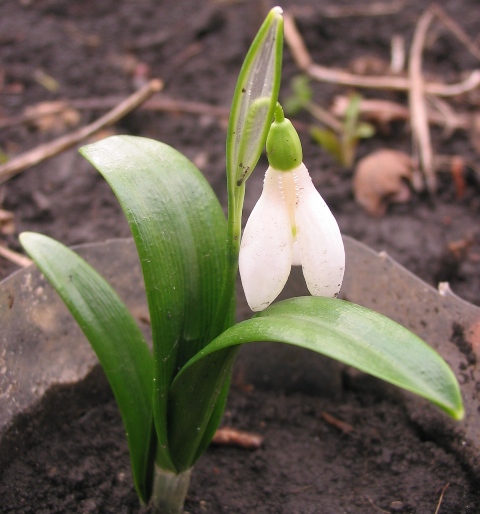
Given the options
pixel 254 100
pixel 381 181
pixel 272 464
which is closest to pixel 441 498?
pixel 272 464

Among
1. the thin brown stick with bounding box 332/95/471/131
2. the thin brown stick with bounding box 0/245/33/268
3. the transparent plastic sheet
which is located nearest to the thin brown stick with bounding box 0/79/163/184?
the thin brown stick with bounding box 0/245/33/268

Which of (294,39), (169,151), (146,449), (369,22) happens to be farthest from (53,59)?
(146,449)

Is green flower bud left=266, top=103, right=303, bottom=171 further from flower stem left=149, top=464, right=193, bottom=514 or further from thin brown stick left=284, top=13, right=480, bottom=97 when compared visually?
thin brown stick left=284, top=13, right=480, bottom=97

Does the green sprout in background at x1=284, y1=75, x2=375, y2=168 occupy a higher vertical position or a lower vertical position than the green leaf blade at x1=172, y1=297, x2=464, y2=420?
lower

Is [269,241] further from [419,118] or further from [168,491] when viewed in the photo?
[419,118]

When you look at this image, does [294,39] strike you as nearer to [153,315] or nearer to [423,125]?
[423,125]

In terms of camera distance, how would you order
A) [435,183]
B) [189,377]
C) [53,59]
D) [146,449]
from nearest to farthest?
[189,377]
[146,449]
[435,183]
[53,59]

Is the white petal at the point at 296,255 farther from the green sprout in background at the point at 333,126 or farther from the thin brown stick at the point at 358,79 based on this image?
the thin brown stick at the point at 358,79

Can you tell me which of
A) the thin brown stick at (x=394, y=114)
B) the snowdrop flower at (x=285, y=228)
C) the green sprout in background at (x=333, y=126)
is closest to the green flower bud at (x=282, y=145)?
the snowdrop flower at (x=285, y=228)
